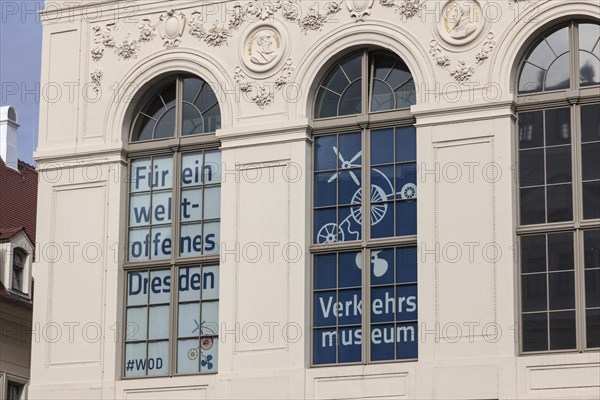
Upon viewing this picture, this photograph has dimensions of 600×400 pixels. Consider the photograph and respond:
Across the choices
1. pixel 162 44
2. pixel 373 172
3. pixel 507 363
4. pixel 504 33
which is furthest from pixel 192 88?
pixel 507 363

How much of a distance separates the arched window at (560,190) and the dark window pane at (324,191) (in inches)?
132

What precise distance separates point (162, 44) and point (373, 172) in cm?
489

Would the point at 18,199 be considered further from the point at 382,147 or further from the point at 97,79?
Answer: the point at 382,147

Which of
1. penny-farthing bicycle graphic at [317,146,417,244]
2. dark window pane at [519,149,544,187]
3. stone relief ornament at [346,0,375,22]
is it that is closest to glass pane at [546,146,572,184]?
dark window pane at [519,149,544,187]

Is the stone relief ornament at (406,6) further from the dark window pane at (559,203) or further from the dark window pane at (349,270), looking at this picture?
the dark window pane at (349,270)

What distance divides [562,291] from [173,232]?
7.23m

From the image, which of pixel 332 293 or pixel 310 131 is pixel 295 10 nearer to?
pixel 310 131

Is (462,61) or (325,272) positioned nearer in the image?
(462,61)

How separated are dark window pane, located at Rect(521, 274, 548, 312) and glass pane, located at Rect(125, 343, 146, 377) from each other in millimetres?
6970

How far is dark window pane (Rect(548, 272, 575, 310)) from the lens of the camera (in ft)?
84.7

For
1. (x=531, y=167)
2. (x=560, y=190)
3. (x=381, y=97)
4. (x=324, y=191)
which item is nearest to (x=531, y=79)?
(x=531, y=167)

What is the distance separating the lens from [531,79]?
27.1 meters

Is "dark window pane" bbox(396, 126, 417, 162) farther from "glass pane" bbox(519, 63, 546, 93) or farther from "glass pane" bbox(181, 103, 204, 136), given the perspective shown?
"glass pane" bbox(181, 103, 204, 136)

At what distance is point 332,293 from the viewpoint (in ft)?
90.9
